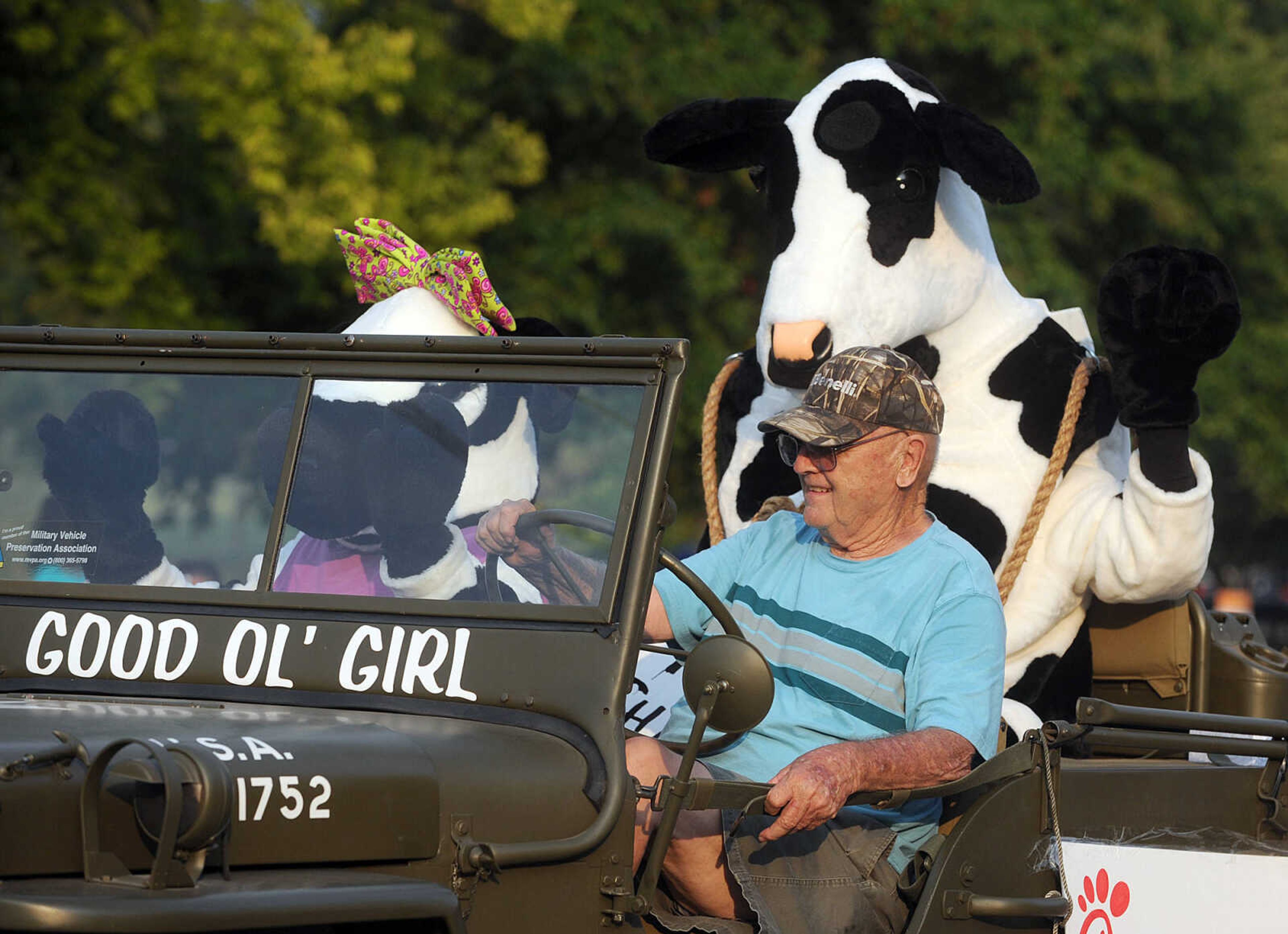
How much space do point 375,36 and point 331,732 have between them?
11.0 meters

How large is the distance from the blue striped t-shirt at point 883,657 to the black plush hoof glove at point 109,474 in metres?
1.20

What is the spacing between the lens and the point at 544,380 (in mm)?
3500

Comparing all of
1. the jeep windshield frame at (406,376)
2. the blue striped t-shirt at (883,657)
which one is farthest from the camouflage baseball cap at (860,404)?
the jeep windshield frame at (406,376)

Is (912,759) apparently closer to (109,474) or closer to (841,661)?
(841,661)

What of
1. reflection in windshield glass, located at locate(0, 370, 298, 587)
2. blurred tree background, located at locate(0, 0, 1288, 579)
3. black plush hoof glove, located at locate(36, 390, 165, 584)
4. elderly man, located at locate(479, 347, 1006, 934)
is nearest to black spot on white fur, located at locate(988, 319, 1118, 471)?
elderly man, located at locate(479, 347, 1006, 934)

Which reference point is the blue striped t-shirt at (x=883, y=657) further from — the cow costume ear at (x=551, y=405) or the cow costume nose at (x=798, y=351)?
the cow costume nose at (x=798, y=351)

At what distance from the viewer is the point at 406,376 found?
11.7 feet

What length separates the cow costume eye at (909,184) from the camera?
17.3 ft

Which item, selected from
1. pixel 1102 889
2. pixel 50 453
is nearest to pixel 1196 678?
pixel 1102 889

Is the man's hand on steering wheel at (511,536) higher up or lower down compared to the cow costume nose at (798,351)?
lower down

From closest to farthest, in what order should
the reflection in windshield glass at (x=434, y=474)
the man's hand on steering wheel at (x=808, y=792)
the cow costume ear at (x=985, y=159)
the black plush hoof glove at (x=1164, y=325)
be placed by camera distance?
1. the man's hand on steering wheel at (x=808, y=792)
2. the reflection in windshield glass at (x=434, y=474)
3. the black plush hoof glove at (x=1164, y=325)
4. the cow costume ear at (x=985, y=159)

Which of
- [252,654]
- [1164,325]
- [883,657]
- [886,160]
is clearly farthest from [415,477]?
[886,160]

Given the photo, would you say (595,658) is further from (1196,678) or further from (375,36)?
(375,36)

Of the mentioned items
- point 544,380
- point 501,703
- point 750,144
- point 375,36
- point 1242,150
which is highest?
point 1242,150
